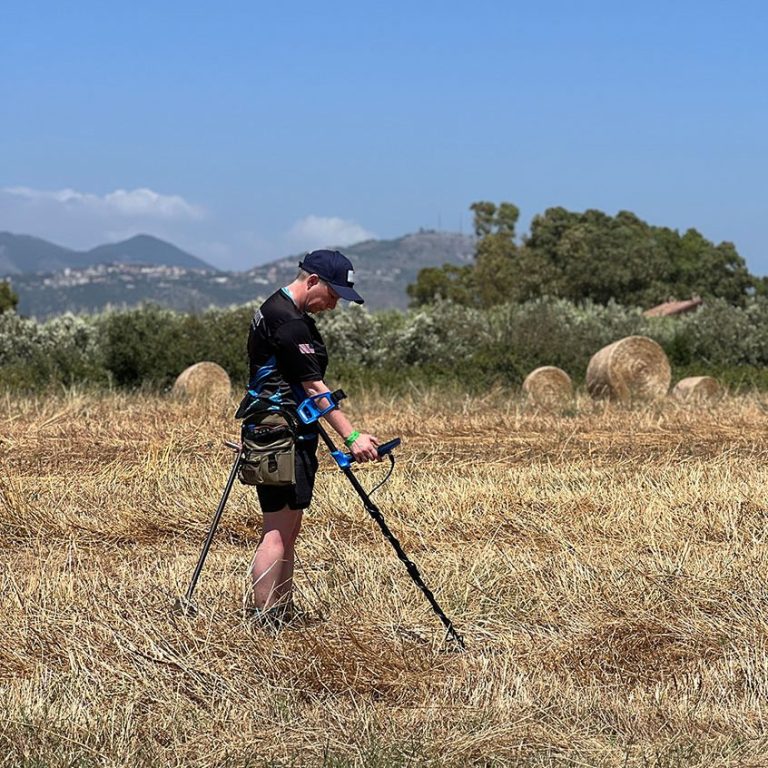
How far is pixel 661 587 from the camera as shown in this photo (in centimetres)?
648

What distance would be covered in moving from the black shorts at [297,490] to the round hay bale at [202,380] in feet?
43.4

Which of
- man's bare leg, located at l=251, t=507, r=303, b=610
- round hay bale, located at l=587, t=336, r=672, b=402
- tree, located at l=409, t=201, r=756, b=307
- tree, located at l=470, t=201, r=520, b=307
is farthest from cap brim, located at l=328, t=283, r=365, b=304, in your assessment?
tree, located at l=470, t=201, r=520, b=307

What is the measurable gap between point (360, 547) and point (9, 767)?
367cm

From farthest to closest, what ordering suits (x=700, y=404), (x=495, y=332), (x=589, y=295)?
1. (x=589, y=295)
2. (x=495, y=332)
3. (x=700, y=404)

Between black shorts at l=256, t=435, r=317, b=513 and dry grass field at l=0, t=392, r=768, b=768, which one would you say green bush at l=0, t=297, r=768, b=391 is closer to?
dry grass field at l=0, t=392, r=768, b=768

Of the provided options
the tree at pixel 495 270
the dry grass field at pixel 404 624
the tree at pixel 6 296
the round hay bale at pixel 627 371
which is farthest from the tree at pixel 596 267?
the dry grass field at pixel 404 624

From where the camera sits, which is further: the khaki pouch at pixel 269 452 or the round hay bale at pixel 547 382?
the round hay bale at pixel 547 382

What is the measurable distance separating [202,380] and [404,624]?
14.6 metres

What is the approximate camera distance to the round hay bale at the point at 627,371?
21.0 metres

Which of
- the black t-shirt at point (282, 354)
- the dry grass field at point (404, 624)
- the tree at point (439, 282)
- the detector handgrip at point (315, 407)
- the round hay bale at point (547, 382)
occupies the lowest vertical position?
the dry grass field at point (404, 624)

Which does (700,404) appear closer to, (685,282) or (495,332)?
(495,332)

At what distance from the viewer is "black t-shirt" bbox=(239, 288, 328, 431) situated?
5965mm

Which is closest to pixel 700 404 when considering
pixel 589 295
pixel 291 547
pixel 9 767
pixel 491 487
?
pixel 491 487

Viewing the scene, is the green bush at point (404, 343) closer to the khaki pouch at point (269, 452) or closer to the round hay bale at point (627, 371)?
the round hay bale at point (627, 371)
